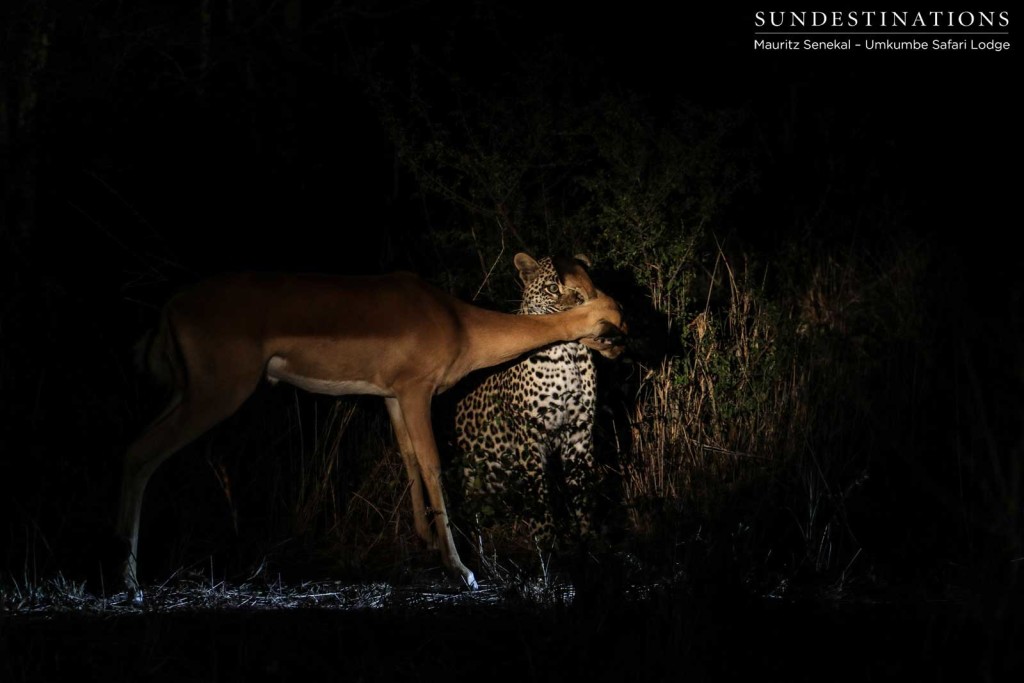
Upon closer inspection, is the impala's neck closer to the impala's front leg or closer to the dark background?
the impala's front leg

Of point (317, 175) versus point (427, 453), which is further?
point (317, 175)

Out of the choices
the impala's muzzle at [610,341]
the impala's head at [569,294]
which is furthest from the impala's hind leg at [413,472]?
the impala's muzzle at [610,341]

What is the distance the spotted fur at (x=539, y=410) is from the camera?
6781 mm

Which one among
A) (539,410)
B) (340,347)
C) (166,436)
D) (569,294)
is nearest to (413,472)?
(539,410)

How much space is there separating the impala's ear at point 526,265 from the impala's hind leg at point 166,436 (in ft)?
5.69

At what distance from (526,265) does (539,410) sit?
91 centimetres

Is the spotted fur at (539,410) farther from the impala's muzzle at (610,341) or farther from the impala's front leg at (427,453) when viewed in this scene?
the impala's muzzle at (610,341)

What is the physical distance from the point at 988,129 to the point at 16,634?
37.7 feet

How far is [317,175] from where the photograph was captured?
10.8 meters

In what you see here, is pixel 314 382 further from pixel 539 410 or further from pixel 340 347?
pixel 539 410

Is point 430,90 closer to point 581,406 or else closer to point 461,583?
point 581,406

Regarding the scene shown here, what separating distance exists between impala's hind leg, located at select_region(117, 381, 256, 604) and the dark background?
14.5 inches

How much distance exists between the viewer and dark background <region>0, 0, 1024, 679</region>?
24.9 ft

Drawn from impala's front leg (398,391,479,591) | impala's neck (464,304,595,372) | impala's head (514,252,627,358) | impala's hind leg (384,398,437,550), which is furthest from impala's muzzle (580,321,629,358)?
impala's hind leg (384,398,437,550)
